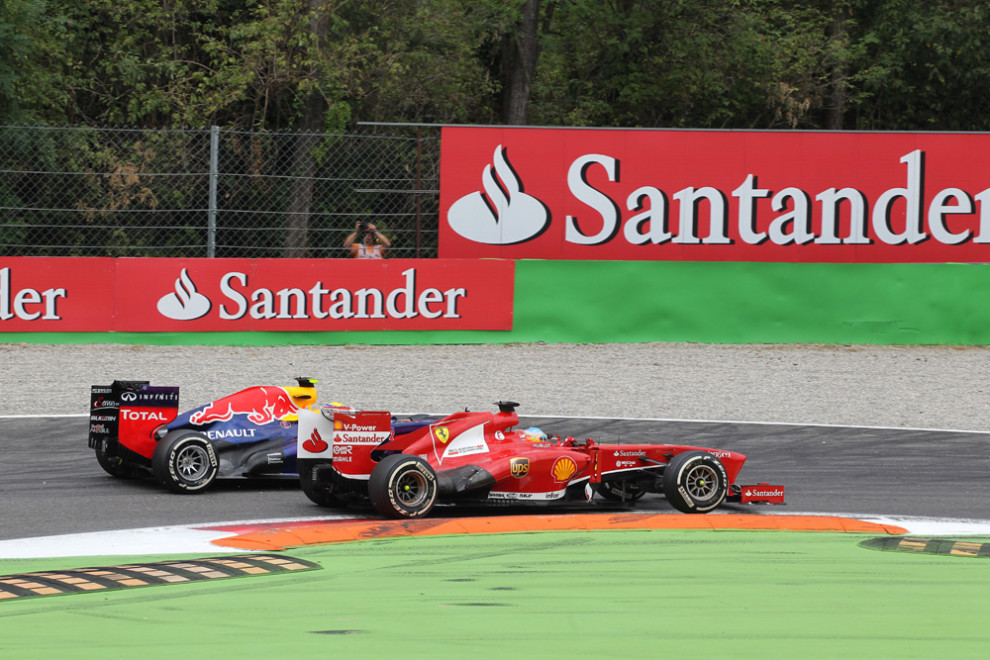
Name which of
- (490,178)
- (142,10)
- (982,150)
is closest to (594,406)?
(490,178)

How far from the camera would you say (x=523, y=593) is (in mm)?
5680

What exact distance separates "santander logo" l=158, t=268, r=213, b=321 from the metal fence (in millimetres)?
442

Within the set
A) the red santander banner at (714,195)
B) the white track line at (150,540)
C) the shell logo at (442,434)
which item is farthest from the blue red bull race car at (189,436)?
the red santander banner at (714,195)

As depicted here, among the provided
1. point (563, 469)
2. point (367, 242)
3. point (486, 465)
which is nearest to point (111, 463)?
point (486, 465)

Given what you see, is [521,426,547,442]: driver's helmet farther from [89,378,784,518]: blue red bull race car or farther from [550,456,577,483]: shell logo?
[550,456,577,483]: shell logo

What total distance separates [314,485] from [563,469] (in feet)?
5.49

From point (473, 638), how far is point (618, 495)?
14.7 feet

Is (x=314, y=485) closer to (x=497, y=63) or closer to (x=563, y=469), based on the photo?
(x=563, y=469)

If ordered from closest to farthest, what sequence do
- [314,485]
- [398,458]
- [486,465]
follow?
[398,458]
[486,465]
[314,485]

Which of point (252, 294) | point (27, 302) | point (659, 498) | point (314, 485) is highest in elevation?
point (252, 294)

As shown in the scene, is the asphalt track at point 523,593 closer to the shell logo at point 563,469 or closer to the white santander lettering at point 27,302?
the shell logo at point 563,469

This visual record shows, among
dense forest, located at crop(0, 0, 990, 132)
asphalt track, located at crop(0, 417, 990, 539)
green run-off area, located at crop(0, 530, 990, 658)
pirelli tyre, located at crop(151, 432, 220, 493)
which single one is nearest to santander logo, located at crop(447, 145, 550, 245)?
Result: asphalt track, located at crop(0, 417, 990, 539)

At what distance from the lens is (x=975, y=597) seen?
5.61 m

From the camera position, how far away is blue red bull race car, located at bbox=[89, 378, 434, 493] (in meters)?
9.13
